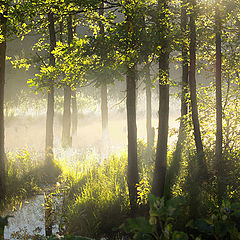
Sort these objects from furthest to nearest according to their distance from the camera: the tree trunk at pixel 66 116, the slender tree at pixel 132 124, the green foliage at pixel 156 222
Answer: the tree trunk at pixel 66 116 → the slender tree at pixel 132 124 → the green foliage at pixel 156 222

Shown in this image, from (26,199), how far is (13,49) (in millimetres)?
26105

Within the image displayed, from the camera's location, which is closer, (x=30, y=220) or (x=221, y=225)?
(x=221, y=225)

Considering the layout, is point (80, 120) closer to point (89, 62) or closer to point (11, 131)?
point (11, 131)

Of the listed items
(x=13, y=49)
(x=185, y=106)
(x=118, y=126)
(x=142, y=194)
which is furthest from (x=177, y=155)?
(x=13, y=49)

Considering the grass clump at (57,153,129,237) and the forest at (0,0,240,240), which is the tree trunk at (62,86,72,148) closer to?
the forest at (0,0,240,240)

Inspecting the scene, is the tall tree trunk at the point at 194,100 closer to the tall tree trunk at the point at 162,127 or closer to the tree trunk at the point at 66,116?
the tall tree trunk at the point at 162,127

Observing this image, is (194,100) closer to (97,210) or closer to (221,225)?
(97,210)

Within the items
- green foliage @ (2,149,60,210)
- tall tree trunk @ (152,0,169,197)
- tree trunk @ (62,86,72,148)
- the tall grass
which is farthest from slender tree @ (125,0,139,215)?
tree trunk @ (62,86,72,148)

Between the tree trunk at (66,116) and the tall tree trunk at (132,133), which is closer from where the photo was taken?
the tall tree trunk at (132,133)

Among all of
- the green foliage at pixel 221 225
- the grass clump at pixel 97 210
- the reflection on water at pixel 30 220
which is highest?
the green foliage at pixel 221 225

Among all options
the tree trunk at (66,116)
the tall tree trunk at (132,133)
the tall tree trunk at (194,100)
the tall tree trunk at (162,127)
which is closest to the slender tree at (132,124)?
the tall tree trunk at (132,133)

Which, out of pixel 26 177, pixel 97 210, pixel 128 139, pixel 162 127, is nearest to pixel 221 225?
pixel 162 127

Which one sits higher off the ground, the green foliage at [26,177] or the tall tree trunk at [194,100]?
the tall tree trunk at [194,100]

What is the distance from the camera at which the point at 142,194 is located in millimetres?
7219
